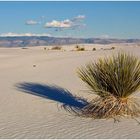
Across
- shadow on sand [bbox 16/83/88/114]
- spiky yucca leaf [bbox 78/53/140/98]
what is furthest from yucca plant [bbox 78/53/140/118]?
shadow on sand [bbox 16/83/88/114]

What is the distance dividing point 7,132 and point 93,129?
1.72 metres

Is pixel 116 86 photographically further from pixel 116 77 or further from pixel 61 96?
pixel 61 96

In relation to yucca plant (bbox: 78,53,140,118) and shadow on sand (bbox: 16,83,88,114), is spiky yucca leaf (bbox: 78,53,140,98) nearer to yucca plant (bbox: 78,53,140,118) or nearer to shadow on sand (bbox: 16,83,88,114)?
yucca plant (bbox: 78,53,140,118)

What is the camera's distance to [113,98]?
34.3 feet

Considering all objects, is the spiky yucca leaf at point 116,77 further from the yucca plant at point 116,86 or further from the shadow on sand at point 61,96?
the shadow on sand at point 61,96

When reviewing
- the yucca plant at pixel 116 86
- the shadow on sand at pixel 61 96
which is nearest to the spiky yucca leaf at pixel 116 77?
the yucca plant at pixel 116 86

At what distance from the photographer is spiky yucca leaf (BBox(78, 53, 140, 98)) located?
1042 centimetres

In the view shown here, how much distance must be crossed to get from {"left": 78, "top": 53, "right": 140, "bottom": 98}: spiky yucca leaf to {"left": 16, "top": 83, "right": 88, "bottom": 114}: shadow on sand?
1.03 m

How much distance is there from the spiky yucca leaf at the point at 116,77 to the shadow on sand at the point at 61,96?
1.03 meters

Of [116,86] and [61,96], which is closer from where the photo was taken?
[116,86]

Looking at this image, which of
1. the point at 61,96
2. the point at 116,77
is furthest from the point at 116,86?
the point at 61,96

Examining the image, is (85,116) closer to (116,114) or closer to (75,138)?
(116,114)

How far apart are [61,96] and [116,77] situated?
437cm

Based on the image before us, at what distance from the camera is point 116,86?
1042 cm
